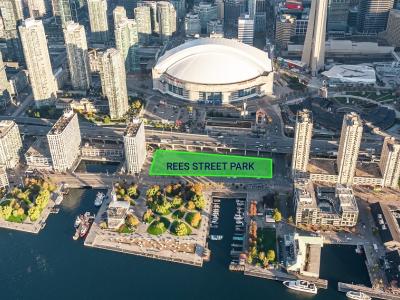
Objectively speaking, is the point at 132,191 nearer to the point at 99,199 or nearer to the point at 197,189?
the point at 99,199

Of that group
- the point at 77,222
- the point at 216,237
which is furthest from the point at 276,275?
the point at 77,222

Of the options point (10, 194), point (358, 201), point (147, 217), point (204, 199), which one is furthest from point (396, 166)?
point (10, 194)

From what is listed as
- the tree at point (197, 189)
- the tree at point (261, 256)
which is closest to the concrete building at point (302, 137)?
the tree at point (197, 189)

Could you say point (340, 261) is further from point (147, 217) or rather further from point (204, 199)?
point (147, 217)

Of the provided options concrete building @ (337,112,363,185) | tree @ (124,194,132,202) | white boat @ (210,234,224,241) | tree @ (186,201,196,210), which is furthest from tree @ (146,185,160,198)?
concrete building @ (337,112,363,185)

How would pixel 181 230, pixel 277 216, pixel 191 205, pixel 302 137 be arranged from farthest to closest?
1. pixel 302 137
2. pixel 191 205
3. pixel 277 216
4. pixel 181 230

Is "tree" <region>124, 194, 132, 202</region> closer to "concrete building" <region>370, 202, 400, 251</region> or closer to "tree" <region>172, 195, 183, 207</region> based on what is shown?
"tree" <region>172, 195, 183, 207</region>

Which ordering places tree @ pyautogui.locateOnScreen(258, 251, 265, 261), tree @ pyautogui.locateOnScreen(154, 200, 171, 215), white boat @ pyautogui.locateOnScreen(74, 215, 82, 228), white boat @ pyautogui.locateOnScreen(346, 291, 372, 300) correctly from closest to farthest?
white boat @ pyautogui.locateOnScreen(346, 291, 372, 300), tree @ pyautogui.locateOnScreen(258, 251, 265, 261), white boat @ pyautogui.locateOnScreen(74, 215, 82, 228), tree @ pyautogui.locateOnScreen(154, 200, 171, 215)
